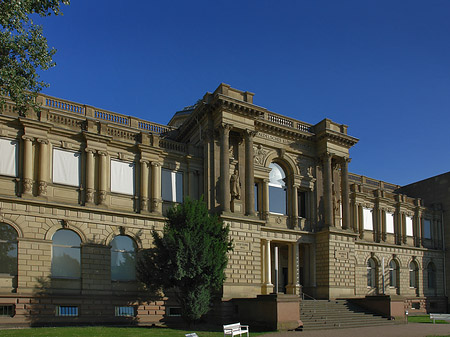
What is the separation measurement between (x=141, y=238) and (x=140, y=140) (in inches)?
260

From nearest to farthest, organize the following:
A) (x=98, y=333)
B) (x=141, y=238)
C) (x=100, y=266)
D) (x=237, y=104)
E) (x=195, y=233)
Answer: (x=98, y=333) < (x=195, y=233) < (x=100, y=266) < (x=141, y=238) < (x=237, y=104)

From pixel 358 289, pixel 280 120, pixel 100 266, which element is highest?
pixel 280 120

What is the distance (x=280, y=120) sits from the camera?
3662 cm

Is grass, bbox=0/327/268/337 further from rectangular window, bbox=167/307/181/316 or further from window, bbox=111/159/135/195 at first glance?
window, bbox=111/159/135/195

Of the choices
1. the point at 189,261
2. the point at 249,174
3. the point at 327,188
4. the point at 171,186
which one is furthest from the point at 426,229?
the point at 189,261

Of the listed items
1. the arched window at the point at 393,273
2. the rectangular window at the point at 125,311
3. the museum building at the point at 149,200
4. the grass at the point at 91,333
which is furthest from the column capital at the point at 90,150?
the arched window at the point at 393,273

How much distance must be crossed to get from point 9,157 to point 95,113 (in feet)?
23.2

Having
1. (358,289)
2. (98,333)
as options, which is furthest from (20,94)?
(358,289)

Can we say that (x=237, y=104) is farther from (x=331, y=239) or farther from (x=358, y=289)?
(x=358, y=289)

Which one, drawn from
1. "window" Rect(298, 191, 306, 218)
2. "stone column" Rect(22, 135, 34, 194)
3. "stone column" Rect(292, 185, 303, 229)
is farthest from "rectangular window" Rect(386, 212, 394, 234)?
"stone column" Rect(22, 135, 34, 194)

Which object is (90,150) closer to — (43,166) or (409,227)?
(43,166)

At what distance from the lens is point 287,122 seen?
3709 cm

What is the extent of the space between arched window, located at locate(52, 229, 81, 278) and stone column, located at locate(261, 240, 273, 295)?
13090 millimetres

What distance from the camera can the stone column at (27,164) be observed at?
26.1 m
